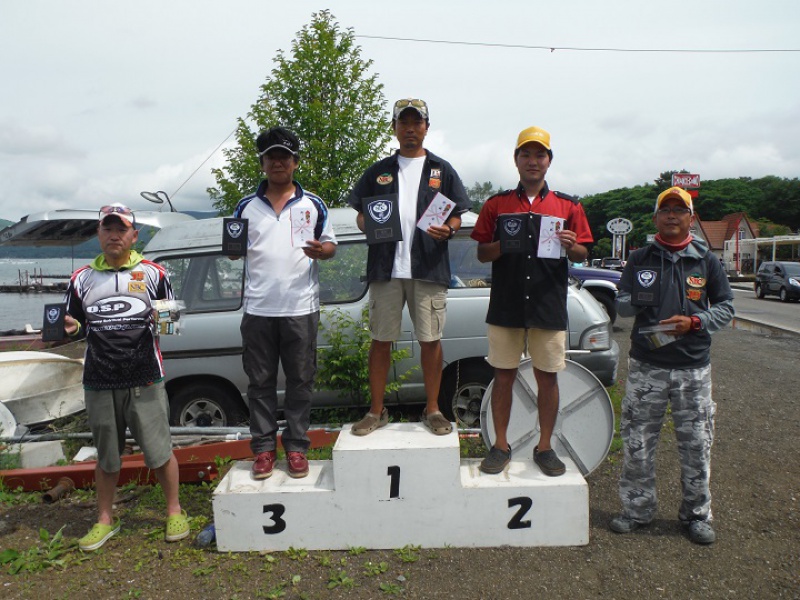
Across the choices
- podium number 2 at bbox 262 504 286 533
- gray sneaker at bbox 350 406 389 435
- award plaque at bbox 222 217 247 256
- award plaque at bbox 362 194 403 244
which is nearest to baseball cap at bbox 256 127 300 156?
award plaque at bbox 222 217 247 256

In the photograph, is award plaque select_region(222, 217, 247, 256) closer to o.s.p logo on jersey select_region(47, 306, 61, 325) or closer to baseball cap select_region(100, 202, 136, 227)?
baseball cap select_region(100, 202, 136, 227)

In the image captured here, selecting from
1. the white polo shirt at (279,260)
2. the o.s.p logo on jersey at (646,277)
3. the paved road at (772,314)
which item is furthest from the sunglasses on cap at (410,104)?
the paved road at (772,314)

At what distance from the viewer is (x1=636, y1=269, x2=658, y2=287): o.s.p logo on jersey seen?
3357mm

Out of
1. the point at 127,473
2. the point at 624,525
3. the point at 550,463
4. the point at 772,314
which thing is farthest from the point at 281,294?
the point at 772,314

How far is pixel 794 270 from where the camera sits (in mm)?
22016

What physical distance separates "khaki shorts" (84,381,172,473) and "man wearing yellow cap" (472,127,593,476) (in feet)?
6.59

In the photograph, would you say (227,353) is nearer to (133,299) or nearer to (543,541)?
(133,299)

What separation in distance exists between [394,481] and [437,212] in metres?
1.61

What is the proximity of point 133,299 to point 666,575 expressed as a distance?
332 centimetres

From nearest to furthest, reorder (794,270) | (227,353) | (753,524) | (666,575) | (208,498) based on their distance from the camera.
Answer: (666,575) < (753,524) < (208,498) < (227,353) < (794,270)

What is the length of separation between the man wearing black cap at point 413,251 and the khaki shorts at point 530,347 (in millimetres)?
372

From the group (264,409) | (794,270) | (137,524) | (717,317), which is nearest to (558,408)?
(717,317)

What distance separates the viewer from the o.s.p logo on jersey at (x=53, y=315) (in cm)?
327

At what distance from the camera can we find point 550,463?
140 inches
